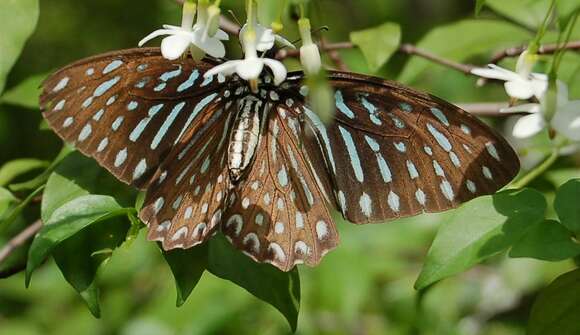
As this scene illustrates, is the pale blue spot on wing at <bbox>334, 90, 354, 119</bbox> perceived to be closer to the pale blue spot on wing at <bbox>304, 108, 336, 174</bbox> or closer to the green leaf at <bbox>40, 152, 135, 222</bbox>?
the pale blue spot on wing at <bbox>304, 108, 336, 174</bbox>

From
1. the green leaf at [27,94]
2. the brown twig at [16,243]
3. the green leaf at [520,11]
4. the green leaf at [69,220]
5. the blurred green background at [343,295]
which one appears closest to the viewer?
the green leaf at [69,220]

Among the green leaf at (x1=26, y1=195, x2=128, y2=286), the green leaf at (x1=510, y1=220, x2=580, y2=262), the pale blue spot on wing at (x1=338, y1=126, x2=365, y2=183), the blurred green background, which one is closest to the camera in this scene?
the green leaf at (x1=510, y1=220, x2=580, y2=262)

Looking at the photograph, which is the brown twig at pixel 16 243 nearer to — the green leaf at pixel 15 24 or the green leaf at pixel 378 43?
the green leaf at pixel 15 24

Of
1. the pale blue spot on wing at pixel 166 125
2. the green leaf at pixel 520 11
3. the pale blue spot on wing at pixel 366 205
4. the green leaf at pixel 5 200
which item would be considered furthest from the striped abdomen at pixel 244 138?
the green leaf at pixel 520 11

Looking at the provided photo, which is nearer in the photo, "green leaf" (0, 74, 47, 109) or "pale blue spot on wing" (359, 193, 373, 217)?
"pale blue spot on wing" (359, 193, 373, 217)

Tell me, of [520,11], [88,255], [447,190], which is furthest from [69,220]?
[520,11]

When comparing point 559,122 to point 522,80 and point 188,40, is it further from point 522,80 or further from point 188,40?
point 188,40

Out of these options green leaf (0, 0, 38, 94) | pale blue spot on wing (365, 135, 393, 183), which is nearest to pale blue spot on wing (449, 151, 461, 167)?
pale blue spot on wing (365, 135, 393, 183)
